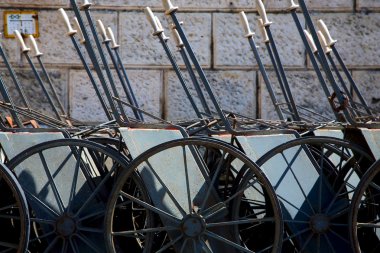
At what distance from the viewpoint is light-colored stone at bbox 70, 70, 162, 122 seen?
9.48 metres

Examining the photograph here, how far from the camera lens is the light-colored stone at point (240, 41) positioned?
9.61 metres

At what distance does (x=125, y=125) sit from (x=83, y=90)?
3309mm

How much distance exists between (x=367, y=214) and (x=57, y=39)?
3891 mm

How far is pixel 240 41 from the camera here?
31.5 ft

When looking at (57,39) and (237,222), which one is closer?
(237,222)

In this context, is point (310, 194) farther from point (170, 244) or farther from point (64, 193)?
point (64, 193)

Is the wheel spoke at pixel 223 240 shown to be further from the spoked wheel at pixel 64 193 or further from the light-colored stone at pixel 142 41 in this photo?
the light-colored stone at pixel 142 41

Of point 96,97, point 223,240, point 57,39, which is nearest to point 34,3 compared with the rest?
point 57,39

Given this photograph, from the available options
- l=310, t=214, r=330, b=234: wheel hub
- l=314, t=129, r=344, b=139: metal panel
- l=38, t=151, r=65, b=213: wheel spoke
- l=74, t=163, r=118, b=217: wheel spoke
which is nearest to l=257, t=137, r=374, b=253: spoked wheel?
l=310, t=214, r=330, b=234: wheel hub

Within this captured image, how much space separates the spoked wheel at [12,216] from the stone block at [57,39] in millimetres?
3264

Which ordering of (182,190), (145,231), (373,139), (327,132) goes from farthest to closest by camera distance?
(327,132) < (373,139) < (182,190) < (145,231)

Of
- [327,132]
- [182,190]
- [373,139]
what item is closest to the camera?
[182,190]

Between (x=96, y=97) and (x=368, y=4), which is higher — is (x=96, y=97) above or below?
below

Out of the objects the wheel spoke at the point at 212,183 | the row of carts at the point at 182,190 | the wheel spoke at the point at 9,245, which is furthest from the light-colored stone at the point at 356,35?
the wheel spoke at the point at 9,245
